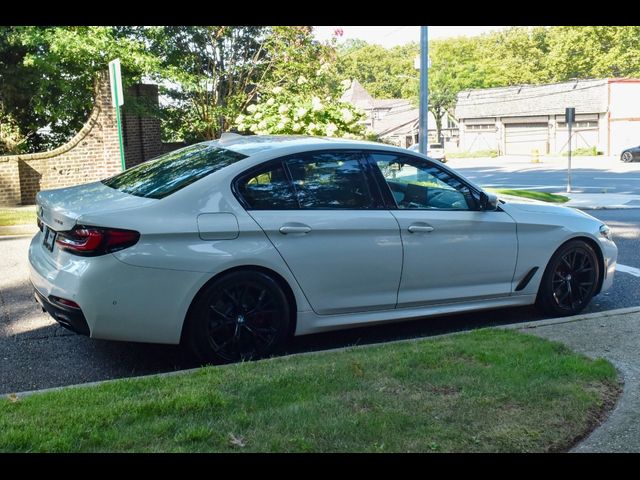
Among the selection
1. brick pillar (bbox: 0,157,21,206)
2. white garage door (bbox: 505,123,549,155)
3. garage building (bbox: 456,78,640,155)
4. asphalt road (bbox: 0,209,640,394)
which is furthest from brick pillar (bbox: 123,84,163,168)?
white garage door (bbox: 505,123,549,155)

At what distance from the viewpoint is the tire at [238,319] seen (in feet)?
16.6

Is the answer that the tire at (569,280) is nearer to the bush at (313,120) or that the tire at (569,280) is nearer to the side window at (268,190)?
the side window at (268,190)

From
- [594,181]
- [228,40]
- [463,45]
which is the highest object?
[463,45]

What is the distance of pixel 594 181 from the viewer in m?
30.3

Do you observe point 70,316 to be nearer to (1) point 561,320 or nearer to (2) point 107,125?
(1) point 561,320

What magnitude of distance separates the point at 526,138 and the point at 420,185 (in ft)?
217

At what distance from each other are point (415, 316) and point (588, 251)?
Result: 6.24ft

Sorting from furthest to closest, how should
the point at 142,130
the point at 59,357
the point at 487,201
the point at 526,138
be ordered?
the point at 526,138, the point at 142,130, the point at 487,201, the point at 59,357

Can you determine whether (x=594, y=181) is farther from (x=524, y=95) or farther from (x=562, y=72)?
(x=562, y=72)

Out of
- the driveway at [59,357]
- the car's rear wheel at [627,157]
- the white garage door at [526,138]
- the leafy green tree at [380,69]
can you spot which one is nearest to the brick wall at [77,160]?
the driveway at [59,357]

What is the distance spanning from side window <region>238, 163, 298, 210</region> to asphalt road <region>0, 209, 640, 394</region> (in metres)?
1.15

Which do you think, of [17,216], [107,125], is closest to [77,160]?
[107,125]

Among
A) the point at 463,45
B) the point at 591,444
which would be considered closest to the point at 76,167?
the point at 591,444

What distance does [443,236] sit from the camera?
595cm
